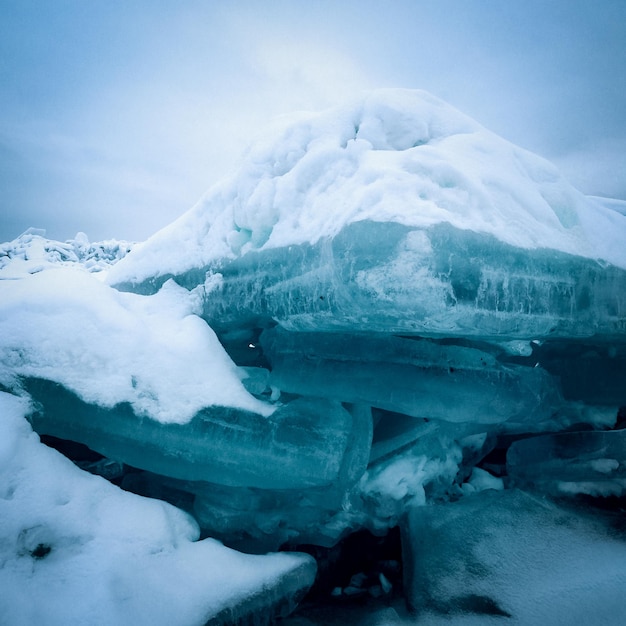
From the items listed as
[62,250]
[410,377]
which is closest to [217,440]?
[410,377]

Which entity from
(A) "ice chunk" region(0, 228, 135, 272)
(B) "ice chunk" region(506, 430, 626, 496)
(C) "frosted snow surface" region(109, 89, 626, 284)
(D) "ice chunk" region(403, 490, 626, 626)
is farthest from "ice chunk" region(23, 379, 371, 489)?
(A) "ice chunk" region(0, 228, 135, 272)

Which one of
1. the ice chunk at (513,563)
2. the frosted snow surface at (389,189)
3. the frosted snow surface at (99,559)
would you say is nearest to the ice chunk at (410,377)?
the ice chunk at (513,563)

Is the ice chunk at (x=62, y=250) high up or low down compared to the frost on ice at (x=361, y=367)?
up

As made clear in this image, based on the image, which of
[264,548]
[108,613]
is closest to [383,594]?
[264,548]

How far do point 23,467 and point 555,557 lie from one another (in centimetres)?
221

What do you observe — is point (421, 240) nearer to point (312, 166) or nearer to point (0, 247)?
point (312, 166)

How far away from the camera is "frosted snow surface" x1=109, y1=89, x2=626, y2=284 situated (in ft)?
4.61

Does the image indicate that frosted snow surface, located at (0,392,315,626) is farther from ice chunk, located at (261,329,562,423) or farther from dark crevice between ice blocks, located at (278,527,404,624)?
ice chunk, located at (261,329,562,423)

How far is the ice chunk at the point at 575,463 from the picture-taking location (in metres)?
1.92

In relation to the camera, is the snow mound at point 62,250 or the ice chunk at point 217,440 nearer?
the ice chunk at point 217,440

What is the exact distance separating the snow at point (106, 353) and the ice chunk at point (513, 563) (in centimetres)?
100

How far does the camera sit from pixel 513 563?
63.3 inches

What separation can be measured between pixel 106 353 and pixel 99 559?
2.73 ft

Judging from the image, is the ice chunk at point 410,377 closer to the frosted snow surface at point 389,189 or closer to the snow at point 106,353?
the snow at point 106,353
